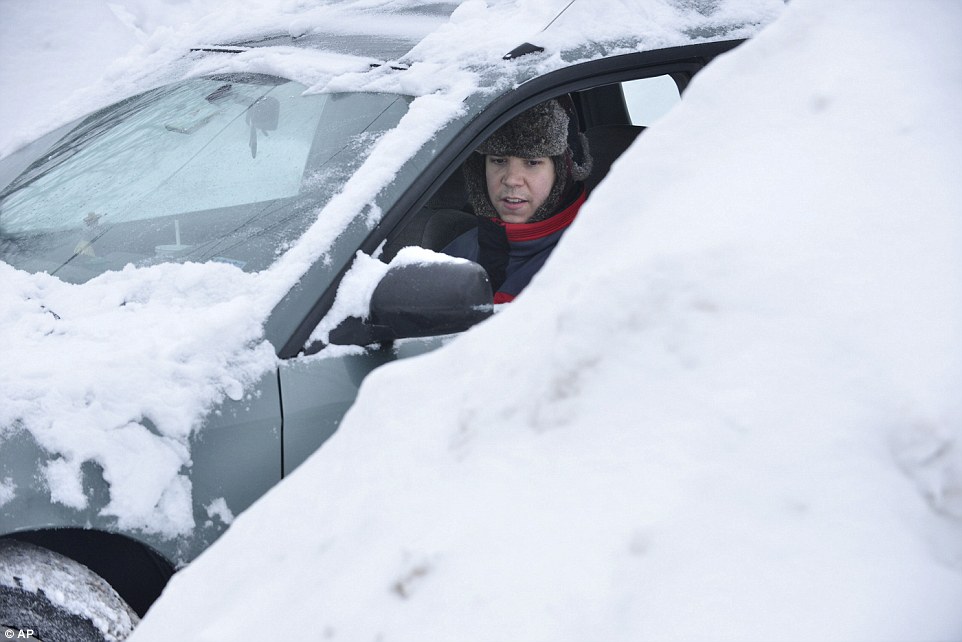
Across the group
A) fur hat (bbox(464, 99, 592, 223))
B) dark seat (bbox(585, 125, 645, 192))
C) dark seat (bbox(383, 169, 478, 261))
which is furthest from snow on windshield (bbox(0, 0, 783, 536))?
dark seat (bbox(585, 125, 645, 192))

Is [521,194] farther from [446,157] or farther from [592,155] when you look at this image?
[446,157]

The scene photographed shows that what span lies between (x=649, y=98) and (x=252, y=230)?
1.86 m

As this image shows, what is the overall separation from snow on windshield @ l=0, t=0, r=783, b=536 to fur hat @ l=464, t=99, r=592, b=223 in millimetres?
377

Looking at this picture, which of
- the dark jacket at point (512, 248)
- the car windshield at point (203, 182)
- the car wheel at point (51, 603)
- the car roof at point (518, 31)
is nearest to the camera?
the car wheel at point (51, 603)

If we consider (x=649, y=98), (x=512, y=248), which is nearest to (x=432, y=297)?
(x=512, y=248)

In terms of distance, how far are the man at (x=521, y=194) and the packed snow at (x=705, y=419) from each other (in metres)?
1.46

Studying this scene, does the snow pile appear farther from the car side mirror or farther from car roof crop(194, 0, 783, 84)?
car roof crop(194, 0, 783, 84)

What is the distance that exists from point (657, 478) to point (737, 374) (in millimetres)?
143

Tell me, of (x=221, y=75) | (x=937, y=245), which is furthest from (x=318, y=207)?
(x=937, y=245)

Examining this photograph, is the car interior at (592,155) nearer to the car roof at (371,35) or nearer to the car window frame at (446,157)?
the car window frame at (446,157)

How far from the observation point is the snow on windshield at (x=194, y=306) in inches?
62.1

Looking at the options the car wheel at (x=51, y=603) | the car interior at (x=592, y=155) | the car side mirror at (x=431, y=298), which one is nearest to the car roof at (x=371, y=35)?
the car interior at (x=592, y=155)

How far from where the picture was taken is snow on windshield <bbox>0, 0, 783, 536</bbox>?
5.17ft

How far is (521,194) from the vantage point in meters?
2.93
